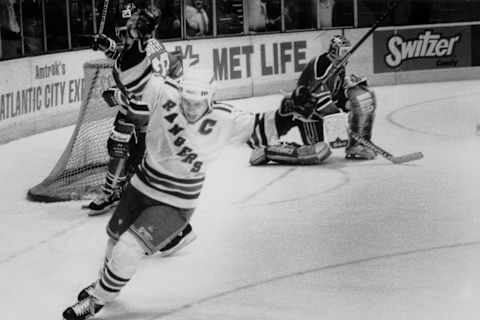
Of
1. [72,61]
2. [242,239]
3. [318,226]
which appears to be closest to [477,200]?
[318,226]

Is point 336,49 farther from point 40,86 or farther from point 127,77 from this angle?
point 40,86

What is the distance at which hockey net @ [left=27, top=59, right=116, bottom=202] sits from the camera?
7.50 metres

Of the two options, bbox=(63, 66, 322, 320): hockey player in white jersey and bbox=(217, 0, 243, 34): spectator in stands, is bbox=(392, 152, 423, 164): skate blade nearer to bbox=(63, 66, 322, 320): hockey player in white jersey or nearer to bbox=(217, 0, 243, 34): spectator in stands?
bbox=(63, 66, 322, 320): hockey player in white jersey

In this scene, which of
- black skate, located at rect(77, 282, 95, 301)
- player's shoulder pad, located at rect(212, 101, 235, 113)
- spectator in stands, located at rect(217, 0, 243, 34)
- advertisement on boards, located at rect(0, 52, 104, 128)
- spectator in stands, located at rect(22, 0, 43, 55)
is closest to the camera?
player's shoulder pad, located at rect(212, 101, 235, 113)

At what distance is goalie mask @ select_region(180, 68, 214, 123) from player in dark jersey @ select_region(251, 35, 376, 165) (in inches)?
136

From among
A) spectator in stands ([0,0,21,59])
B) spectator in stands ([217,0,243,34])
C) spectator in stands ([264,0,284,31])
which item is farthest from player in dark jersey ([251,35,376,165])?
spectator in stands ([264,0,284,31])

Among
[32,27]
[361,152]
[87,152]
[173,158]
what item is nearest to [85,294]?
[173,158]

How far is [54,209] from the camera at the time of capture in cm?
708

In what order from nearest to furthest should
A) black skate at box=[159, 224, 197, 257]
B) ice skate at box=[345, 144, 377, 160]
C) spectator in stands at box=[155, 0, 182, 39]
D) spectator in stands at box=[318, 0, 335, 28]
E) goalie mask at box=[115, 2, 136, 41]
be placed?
black skate at box=[159, 224, 197, 257] < goalie mask at box=[115, 2, 136, 41] < ice skate at box=[345, 144, 377, 160] < spectator in stands at box=[155, 0, 182, 39] < spectator in stands at box=[318, 0, 335, 28]

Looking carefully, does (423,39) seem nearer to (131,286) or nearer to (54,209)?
(54,209)

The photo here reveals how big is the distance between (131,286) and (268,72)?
8595mm

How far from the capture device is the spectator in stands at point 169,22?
506 inches

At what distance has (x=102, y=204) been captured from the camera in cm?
684

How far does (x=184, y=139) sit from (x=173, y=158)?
117 mm
